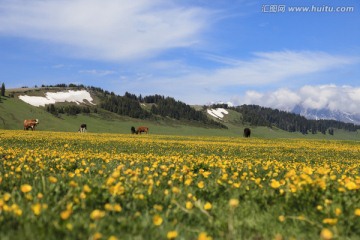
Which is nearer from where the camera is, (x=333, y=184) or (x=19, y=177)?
(x=333, y=184)

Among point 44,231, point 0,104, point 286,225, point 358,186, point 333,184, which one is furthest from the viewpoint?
point 0,104

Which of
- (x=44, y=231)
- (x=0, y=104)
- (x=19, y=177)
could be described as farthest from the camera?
(x=0, y=104)

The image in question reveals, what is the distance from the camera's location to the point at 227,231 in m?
5.00

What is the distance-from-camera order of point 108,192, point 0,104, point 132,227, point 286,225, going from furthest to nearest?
1. point 0,104
2. point 108,192
3. point 286,225
4. point 132,227

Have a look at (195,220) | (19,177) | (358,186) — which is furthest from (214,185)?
(19,177)

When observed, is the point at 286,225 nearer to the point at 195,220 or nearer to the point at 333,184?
the point at 195,220

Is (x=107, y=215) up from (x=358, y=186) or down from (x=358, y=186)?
down

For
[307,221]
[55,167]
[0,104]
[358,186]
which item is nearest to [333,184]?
[358,186]

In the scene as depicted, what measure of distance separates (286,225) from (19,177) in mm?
6024

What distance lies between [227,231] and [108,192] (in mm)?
2235

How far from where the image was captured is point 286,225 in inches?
213

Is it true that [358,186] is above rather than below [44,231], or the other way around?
above

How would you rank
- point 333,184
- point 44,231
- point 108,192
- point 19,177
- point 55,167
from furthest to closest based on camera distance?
point 55,167, point 19,177, point 333,184, point 108,192, point 44,231

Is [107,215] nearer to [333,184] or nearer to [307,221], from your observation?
[307,221]
